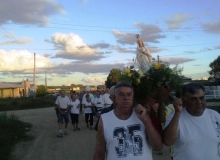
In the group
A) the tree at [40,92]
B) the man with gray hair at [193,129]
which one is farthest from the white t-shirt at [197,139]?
the tree at [40,92]

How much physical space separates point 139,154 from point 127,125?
31cm

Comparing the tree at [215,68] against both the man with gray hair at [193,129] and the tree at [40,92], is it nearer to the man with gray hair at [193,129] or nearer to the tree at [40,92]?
the tree at [40,92]

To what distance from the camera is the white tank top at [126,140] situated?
131 inches

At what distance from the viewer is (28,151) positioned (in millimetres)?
10398

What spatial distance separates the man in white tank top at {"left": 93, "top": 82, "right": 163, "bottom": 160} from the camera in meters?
3.31

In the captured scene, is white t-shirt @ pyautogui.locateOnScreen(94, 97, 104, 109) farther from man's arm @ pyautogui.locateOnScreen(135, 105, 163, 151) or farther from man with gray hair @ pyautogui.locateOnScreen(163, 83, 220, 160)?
man's arm @ pyautogui.locateOnScreen(135, 105, 163, 151)

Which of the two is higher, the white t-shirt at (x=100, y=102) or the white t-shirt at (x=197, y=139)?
the white t-shirt at (x=197, y=139)

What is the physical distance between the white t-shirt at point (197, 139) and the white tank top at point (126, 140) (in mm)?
293

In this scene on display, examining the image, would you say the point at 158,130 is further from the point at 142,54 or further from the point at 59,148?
the point at 142,54

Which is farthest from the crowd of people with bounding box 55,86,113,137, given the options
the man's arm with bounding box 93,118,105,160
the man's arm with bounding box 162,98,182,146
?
the man's arm with bounding box 162,98,182,146

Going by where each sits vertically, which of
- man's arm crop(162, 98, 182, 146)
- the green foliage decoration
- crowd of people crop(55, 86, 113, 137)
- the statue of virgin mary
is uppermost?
the statue of virgin mary

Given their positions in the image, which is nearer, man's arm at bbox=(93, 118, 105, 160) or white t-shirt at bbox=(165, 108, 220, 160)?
white t-shirt at bbox=(165, 108, 220, 160)

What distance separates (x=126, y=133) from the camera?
3377 mm

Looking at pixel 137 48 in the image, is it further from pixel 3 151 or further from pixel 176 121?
pixel 176 121
